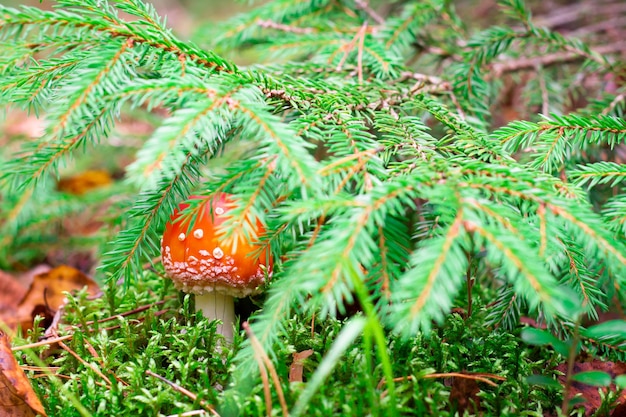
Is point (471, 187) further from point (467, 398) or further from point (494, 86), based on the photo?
point (494, 86)

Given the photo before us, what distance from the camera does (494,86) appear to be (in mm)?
2086

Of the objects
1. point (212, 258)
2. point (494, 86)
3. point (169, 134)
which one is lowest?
point (212, 258)

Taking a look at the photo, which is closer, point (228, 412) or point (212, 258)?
point (228, 412)

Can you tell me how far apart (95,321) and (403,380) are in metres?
0.92

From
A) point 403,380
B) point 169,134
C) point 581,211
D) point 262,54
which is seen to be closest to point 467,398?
point 403,380

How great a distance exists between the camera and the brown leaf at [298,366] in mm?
1279

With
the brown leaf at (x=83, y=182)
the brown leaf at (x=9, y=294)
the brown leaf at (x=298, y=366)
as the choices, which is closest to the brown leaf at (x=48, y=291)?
the brown leaf at (x=9, y=294)

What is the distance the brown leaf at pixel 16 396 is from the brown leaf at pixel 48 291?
57 centimetres

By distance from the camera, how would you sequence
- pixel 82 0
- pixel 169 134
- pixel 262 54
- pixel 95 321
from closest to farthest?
pixel 169 134 < pixel 82 0 < pixel 95 321 < pixel 262 54

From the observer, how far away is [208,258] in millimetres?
1318

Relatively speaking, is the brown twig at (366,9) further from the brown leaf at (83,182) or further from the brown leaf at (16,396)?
the brown leaf at (83,182)

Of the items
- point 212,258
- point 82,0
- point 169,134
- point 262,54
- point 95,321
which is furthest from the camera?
point 262,54

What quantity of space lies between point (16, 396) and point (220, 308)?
0.55 meters

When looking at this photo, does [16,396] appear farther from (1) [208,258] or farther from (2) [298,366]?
(2) [298,366]
